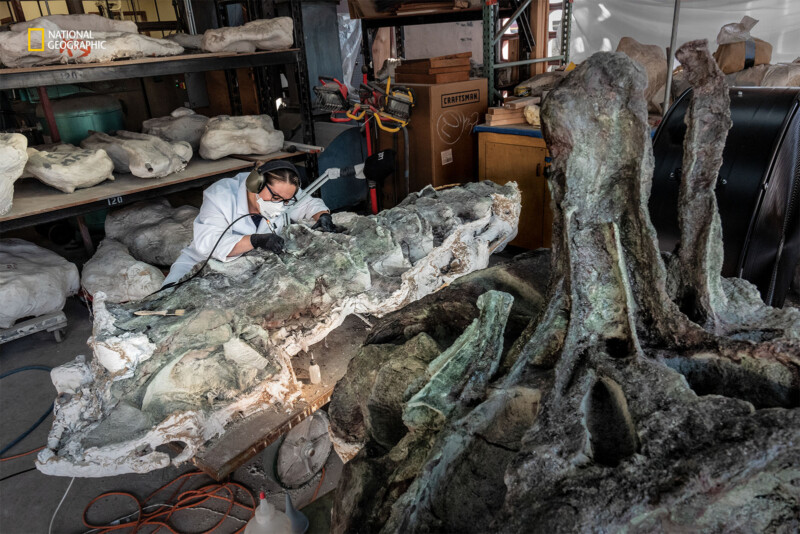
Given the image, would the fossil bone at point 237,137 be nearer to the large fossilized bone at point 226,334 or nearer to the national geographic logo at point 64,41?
the national geographic logo at point 64,41

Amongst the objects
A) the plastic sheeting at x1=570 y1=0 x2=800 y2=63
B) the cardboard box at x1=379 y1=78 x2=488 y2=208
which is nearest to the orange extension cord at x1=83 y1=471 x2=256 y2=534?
the cardboard box at x1=379 y1=78 x2=488 y2=208

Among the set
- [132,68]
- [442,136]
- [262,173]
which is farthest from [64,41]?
[442,136]

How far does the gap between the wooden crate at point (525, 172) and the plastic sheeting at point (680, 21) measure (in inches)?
110

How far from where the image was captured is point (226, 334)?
2.60 meters

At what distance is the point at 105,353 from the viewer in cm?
243

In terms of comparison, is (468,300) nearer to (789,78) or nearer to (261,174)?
(261,174)

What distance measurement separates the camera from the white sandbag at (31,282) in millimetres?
4020

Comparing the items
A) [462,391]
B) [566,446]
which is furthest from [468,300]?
[566,446]

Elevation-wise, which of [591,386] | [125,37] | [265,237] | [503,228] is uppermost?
[125,37]

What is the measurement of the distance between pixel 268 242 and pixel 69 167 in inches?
84.8

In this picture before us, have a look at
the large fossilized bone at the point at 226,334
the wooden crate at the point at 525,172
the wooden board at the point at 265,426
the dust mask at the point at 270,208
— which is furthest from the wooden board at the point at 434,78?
the wooden board at the point at 265,426

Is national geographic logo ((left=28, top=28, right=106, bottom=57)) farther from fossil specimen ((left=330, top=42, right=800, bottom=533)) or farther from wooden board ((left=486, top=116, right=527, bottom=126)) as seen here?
fossil specimen ((left=330, top=42, right=800, bottom=533))

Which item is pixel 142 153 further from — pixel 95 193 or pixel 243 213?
pixel 243 213

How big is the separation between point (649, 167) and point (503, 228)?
242 centimetres
